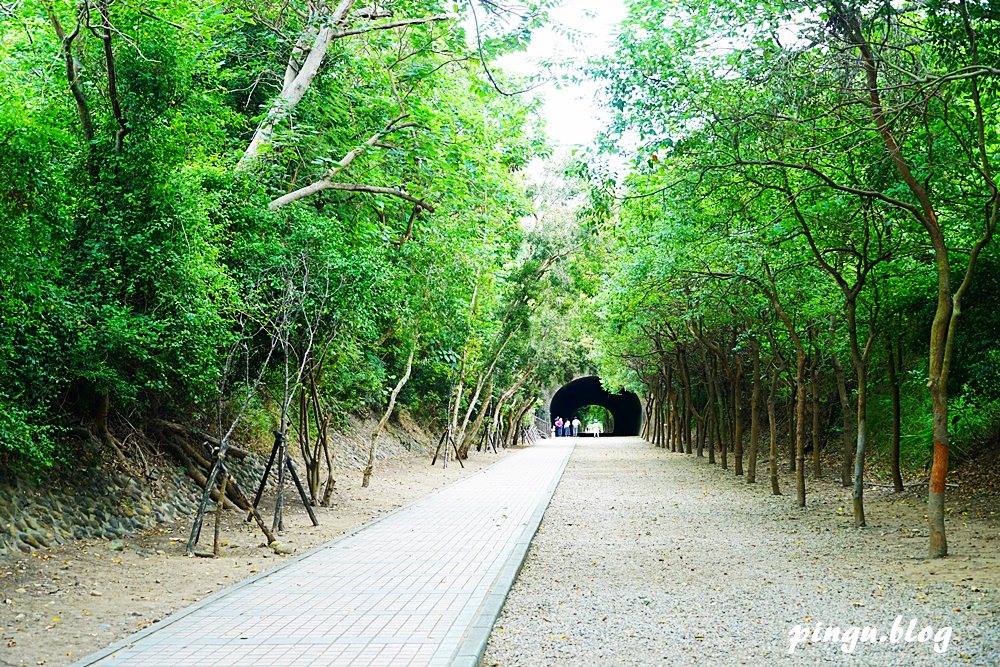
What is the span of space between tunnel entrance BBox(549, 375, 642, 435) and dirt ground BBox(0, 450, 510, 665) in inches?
2483

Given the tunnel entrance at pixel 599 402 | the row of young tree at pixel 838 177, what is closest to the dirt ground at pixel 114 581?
the row of young tree at pixel 838 177

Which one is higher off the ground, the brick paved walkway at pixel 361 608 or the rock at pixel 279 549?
the brick paved walkway at pixel 361 608

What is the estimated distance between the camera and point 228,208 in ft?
38.3

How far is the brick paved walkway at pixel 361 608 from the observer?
19.1 ft

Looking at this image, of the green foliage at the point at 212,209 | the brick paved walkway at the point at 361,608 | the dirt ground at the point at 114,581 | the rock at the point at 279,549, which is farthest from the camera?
the rock at the point at 279,549

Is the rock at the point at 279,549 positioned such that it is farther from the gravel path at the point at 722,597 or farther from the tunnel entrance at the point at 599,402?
the tunnel entrance at the point at 599,402

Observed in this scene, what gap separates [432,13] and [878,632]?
11188 mm

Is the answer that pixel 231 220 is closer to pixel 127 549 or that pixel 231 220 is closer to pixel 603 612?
pixel 127 549

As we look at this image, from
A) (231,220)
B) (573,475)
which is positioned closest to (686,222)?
(231,220)

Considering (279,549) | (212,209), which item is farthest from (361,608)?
(212,209)

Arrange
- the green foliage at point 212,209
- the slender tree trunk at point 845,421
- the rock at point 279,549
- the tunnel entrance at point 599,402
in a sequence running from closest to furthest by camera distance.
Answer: the green foliage at point 212,209, the rock at point 279,549, the slender tree trunk at point 845,421, the tunnel entrance at point 599,402

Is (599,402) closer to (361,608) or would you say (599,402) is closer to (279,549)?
(279,549)

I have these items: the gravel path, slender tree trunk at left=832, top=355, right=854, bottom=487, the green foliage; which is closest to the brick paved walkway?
the gravel path

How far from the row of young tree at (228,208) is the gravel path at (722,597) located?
4049 mm
